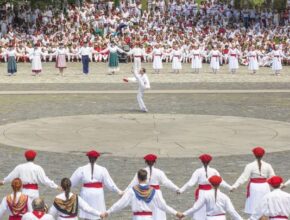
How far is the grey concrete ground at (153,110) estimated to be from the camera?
18.2 m

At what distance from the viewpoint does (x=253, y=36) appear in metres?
49.5

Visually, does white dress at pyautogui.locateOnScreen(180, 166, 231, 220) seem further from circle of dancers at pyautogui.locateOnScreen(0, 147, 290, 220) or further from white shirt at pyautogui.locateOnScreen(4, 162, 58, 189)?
white shirt at pyautogui.locateOnScreen(4, 162, 58, 189)

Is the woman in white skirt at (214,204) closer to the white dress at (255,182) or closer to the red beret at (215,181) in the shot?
the red beret at (215,181)

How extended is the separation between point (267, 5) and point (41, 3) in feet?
54.7

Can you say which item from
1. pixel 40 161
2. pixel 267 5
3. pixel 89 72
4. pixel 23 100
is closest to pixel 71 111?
pixel 23 100

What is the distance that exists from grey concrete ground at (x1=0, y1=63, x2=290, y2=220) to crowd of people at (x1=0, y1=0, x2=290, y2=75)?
4402 millimetres

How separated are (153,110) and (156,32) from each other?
2261 centimetres

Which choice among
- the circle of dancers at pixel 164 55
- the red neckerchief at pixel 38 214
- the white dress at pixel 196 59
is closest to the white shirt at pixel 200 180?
the red neckerchief at pixel 38 214

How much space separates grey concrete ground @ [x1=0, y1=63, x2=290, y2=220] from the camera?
715 inches

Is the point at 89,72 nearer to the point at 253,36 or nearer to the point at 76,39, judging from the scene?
the point at 76,39

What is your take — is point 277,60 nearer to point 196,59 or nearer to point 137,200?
point 196,59

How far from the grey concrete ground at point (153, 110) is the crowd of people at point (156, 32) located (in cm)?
440

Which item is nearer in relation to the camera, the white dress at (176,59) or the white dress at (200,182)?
the white dress at (200,182)

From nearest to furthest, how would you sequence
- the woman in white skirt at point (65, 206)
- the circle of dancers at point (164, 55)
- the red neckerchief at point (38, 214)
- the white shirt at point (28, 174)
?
the red neckerchief at point (38, 214), the woman in white skirt at point (65, 206), the white shirt at point (28, 174), the circle of dancers at point (164, 55)
